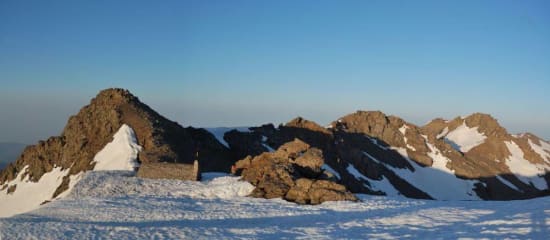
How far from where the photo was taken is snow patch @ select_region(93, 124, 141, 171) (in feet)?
165

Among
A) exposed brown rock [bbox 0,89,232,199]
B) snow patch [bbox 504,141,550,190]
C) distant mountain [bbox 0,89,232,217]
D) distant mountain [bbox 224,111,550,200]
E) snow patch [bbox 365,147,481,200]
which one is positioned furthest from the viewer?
snow patch [bbox 504,141,550,190]

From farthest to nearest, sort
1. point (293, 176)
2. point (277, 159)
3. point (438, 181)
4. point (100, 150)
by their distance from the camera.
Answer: point (438, 181) → point (100, 150) → point (277, 159) → point (293, 176)

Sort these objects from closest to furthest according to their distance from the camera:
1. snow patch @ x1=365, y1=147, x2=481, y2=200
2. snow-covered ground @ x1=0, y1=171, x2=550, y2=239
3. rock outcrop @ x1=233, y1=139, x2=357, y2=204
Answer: snow-covered ground @ x1=0, y1=171, x2=550, y2=239 → rock outcrop @ x1=233, y1=139, x2=357, y2=204 → snow patch @ x1=365, y1=147, x2=481, y2=200

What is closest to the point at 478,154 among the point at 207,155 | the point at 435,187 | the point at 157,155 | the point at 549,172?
the point at 549,172

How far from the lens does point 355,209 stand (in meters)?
30.6

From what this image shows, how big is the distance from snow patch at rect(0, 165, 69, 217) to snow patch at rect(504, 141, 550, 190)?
15083 cm

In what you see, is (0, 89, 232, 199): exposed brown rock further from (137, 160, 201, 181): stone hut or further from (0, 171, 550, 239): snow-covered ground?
(0, 171, 550, 239): snow-covered ground

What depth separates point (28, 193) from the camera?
62.6m

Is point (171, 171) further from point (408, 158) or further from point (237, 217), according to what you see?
point (408, 158)

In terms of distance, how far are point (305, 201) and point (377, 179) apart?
8000cm

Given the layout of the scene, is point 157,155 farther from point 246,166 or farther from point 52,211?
point 52,211

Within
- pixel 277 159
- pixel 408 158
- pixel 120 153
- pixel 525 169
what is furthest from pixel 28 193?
pixel 525 169

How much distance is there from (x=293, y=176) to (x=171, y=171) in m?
10.5

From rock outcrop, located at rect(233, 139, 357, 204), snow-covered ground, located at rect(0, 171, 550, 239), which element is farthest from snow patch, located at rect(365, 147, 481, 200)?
snow-covered ground, located at rect(0, 171, 550, 239)
